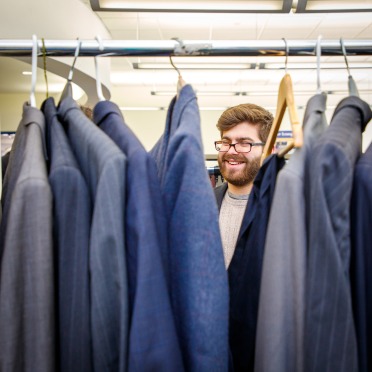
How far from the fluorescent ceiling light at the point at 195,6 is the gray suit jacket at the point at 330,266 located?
217cm

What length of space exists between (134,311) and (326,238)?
320 mm

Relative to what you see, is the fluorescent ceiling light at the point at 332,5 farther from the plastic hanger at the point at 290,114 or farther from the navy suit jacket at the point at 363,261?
the navy suit jacket at the point at 363,261

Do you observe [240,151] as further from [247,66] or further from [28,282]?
[247,66]

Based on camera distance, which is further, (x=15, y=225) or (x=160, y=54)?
(x=160, y=54)

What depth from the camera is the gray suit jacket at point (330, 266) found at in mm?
580

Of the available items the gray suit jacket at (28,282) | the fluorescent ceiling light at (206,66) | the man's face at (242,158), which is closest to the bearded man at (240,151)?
the man's face at (242,158)

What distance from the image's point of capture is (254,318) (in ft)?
2.64

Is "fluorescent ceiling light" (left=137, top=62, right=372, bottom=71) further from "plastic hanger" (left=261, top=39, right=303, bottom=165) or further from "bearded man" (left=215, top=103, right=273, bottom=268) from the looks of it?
"plastic hanger" (left=261, top=39, right=303, bottom=165)

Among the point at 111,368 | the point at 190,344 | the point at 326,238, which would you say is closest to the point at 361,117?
the point at 326,238

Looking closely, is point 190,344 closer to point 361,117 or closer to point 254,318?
point 254,318

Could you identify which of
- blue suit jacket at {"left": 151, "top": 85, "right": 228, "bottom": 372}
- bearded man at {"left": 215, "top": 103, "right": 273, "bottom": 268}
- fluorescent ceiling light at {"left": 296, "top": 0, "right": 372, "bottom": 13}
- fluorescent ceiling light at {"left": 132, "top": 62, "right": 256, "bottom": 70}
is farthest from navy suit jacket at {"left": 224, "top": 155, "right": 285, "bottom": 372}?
fluorescent ceiling light at {"left": 132, "top": 62, "right": 256, "bottom": 70}

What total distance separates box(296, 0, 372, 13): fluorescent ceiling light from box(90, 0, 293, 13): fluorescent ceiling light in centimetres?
11

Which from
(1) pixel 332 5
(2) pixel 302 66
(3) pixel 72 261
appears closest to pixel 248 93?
(2) pixel 302 66

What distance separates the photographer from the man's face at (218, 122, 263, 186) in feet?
4.84
